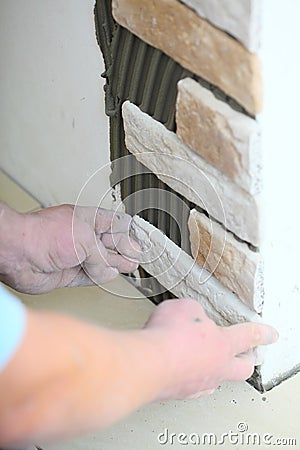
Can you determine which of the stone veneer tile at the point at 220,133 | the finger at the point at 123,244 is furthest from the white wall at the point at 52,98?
the stone veneer tile at the point at 220,133

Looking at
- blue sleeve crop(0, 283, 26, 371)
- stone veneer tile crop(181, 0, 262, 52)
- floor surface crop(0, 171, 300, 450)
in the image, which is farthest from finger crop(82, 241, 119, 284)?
blue sleeve crop(0, 283, 26, 371)

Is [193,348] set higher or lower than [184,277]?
higher

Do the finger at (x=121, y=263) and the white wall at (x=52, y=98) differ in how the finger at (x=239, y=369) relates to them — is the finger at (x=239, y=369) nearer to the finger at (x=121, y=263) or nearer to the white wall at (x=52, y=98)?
the finger at (x=121, y=263)

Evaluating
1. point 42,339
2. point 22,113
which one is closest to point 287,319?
point 42,339

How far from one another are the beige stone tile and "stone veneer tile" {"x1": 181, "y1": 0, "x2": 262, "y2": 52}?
880 mm

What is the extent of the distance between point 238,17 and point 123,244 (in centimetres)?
58

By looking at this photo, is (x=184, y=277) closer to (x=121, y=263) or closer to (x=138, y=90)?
(x=121, y=263)

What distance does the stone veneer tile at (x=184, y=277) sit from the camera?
1.29 metres

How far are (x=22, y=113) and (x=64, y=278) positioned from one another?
441mm

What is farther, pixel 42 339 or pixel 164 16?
pixel 164 16

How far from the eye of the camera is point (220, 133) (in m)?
1.08

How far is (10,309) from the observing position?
2.50 ft

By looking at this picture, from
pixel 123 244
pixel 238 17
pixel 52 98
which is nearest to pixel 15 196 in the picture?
pixel 52 98

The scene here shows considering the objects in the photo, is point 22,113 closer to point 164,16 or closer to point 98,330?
point 164,16
